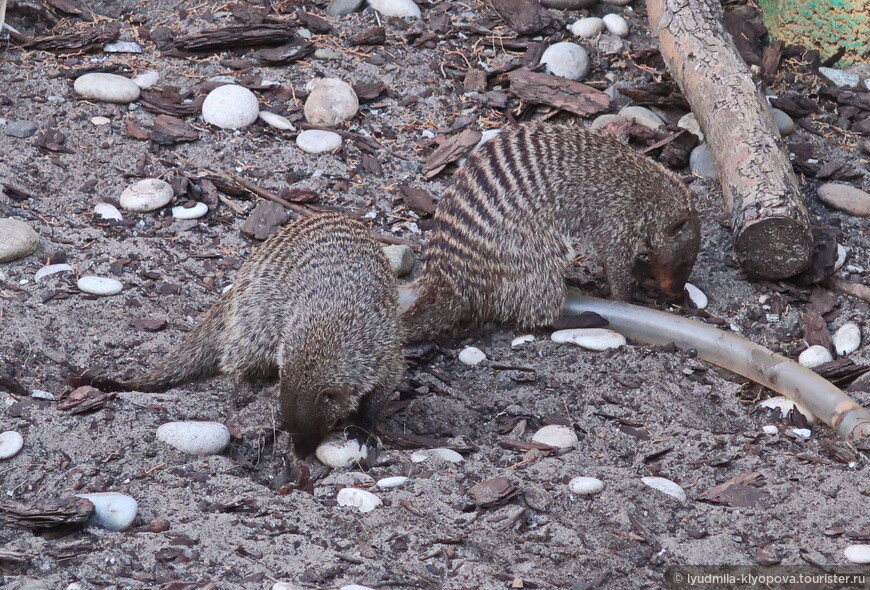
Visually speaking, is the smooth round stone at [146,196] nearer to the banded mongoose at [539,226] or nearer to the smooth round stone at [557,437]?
the banded mongoose at [539,226]

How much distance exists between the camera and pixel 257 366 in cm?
486

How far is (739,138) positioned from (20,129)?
14.8 ft

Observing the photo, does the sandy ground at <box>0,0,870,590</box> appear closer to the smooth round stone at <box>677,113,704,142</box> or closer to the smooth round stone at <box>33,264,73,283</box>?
the smooth round stone at <box>33,264,73,283</box>

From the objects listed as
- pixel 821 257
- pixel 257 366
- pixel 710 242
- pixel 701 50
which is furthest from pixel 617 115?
pixel 257 366

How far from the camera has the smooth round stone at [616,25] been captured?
7.48m

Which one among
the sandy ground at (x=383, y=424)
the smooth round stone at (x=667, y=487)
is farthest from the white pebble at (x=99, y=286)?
the smooth round stone at (x=667, y=487)

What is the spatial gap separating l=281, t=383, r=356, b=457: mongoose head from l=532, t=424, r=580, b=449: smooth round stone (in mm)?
920

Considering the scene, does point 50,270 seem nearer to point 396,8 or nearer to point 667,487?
point 667,487

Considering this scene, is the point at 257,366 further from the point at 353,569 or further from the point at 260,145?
the point at 260,145

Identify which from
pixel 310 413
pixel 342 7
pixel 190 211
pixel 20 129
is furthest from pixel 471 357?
pixel 342 7

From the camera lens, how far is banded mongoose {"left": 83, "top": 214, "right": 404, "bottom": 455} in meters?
4.23

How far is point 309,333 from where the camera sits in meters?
4.39

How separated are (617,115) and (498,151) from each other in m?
1.54

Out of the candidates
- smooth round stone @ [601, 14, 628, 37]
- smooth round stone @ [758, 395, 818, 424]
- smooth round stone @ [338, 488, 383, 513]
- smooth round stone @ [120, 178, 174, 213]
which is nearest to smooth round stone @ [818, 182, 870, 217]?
smooth round stone @ [758, 395, 818, 424]
